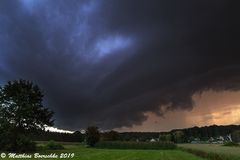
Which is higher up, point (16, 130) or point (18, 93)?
point (18, 93)

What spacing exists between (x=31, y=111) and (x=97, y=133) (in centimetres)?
10885

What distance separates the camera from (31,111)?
7750 cm

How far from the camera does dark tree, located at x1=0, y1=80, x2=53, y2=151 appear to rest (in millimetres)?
75000

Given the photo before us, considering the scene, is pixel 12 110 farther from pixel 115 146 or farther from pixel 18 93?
pixel 115 146

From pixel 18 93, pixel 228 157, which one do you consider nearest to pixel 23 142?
pixel 18 93

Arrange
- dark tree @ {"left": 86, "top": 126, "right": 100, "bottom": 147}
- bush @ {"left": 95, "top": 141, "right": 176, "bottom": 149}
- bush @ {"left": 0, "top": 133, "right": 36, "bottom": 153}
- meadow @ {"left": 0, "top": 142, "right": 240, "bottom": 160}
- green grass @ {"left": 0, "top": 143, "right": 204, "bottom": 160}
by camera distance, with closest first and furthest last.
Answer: meadow @ {"left": 0, "top": 142, "right": 240, "bottom": 160}, green grass @ {"left": 0, "top": 143, "right": 204, "bottom": 160}, bush @ {"left": 0, "top": 133, "right": 36, "bottom": 153}, bush @ {"left": 95, "top": 141, "right": 176, "bottom": 149}, dark tree @ {"left": 86, "top": 126, "right": 100, "bottom": 147}

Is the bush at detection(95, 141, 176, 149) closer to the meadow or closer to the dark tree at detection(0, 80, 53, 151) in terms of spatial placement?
the meadow

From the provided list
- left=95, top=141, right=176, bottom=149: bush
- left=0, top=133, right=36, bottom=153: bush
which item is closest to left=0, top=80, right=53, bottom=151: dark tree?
left=0, top=133, right=36, bottom=153: bush

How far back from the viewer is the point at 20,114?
7675 centimetres

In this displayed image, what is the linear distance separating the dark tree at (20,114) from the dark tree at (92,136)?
327 feet

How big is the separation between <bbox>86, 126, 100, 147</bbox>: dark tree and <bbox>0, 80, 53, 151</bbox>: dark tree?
99742mm

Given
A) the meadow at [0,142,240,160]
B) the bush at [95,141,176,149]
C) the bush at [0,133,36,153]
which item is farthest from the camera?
the bush at [95,141,176,149]

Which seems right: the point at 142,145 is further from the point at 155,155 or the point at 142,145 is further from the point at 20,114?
the point at 20,114

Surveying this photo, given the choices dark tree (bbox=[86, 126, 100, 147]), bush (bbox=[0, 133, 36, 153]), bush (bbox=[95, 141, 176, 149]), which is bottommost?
bush (bbox=[0, 133, 36, 153])
